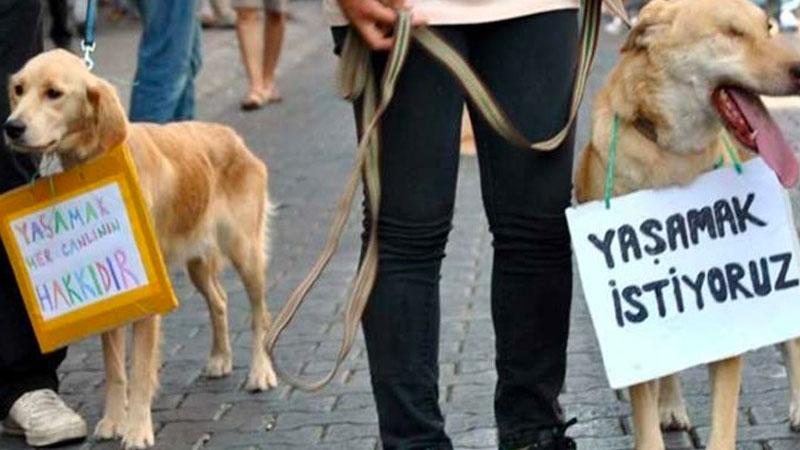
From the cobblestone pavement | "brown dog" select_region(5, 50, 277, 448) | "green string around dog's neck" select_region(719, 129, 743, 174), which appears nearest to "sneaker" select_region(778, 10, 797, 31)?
the cobblestone pavement

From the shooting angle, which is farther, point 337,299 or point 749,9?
point 337,299

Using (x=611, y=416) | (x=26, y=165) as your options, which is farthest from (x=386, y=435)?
(x=26, y=165)

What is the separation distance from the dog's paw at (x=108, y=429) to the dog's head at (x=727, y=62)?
79.9 inches

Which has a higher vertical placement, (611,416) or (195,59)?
(195,59)

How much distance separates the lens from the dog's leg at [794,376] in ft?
16.7

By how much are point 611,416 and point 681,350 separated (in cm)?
84

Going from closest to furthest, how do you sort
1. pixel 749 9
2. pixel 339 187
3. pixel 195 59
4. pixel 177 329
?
1. pixel 749 9
2. pixel 177 329
3. pixel 195 59
4. pixel 339 187

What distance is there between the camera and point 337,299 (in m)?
7.29

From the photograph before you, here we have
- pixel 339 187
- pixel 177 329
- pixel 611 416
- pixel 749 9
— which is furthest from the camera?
pixel 339 187

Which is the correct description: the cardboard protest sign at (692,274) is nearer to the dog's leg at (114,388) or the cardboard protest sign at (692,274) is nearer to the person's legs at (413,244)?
the person's legs at (413,244)

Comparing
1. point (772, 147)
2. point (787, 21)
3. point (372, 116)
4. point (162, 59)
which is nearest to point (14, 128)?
point (372, 116)

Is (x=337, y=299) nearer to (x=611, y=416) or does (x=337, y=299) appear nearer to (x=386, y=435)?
(x=611, y=416)

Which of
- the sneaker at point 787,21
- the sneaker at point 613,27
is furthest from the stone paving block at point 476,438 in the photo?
the sneaker at point 613,27

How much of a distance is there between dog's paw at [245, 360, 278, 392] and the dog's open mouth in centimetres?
213
